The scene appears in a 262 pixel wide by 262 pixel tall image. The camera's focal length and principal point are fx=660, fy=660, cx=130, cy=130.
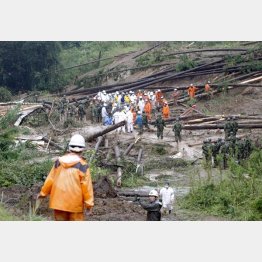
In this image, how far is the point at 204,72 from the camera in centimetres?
3447

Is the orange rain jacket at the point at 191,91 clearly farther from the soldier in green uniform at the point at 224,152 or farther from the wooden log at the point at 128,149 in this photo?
the soldier in green uniform at the point at 224,152

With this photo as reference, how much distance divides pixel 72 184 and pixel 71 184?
0.04 ft

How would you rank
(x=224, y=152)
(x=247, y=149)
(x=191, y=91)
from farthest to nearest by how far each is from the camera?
(x=191, y=91) → (x=247, y=149) → (x=224, y=152)

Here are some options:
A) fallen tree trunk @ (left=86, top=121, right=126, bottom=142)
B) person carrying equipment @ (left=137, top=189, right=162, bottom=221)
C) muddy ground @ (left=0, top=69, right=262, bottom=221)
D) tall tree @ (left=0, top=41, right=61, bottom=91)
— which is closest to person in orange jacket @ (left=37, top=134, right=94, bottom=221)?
muddy ground @ (left=0, top=69, right=262, bottom=221)

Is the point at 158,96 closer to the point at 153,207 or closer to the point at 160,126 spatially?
the point at 160,126

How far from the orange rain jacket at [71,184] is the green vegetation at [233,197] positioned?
5.36 metres

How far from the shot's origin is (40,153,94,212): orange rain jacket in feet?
26.7

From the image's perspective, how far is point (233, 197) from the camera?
13859mm

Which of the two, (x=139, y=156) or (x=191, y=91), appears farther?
(x=191, y=91)

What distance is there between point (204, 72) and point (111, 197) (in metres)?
20.5

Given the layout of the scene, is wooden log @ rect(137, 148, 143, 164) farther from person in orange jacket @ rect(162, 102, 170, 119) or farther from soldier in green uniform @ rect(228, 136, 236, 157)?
person in orange jacket @ rect(162, 102, 170, 119)

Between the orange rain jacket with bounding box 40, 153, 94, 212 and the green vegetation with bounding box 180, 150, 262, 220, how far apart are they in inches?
211

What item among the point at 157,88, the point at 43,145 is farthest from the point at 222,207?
the point at 157,88

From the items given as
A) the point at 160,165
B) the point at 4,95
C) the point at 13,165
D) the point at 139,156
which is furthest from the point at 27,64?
the point at 13,165
